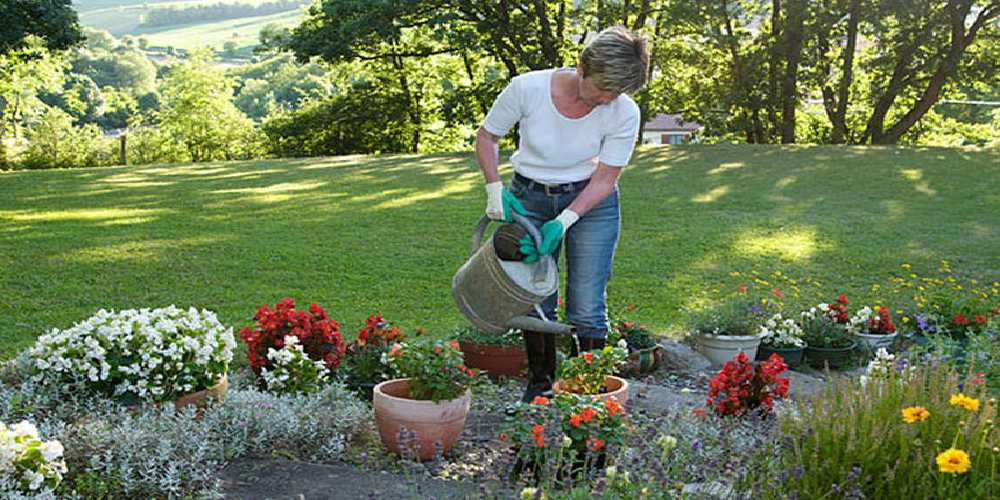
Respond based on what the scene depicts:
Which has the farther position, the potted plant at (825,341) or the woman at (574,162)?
the potted plant at (825,341)

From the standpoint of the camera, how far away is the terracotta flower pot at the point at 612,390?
10.9 ft

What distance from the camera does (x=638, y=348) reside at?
508 cm

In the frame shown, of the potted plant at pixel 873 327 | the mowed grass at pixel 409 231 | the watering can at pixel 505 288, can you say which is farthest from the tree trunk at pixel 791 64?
the watering can at pixel 505 288

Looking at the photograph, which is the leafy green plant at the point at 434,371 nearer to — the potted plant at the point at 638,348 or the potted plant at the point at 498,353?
the potted plant at the point at 498,353

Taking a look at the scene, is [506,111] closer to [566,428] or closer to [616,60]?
[616,60]

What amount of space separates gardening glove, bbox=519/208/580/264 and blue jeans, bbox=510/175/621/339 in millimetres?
145

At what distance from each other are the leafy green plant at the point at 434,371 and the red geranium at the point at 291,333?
2.86ft

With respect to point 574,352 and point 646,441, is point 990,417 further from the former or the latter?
point 574,352

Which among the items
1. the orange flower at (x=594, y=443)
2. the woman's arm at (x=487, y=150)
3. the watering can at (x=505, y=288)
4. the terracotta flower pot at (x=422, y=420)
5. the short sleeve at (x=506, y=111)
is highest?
the short sleeve at (x=506, y=111)

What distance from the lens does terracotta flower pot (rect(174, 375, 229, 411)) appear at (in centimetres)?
354

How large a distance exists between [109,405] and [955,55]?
1787cm

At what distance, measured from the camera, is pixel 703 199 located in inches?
474

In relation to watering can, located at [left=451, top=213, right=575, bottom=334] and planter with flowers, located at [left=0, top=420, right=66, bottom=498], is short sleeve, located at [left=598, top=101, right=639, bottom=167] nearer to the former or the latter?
watering can, located at [left=451, top=213, right=575, bottom=334]

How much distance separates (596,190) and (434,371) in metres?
0.87
